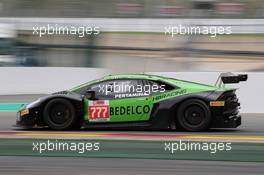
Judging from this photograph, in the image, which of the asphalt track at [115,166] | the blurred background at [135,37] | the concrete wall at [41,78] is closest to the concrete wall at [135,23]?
the blurred background at [135,37]

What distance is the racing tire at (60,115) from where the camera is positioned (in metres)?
10.7

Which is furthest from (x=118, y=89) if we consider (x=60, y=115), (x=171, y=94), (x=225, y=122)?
(x=225, y=122)

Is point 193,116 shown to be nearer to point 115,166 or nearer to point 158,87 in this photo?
point 158,87

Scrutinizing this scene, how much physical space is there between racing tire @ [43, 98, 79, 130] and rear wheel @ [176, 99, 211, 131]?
181 centimetres

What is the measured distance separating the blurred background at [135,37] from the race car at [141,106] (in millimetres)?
4855

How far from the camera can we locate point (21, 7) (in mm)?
20844

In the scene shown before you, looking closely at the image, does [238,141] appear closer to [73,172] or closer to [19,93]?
[73,172]

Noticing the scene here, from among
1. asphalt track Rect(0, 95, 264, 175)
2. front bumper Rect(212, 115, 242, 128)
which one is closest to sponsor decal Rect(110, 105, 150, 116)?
front bumper Rect(212, 115, 242, 128)

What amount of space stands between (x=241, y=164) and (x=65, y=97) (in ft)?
15.0

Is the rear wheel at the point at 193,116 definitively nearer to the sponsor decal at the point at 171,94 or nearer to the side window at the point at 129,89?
the sponsor decal at the point at 171,94

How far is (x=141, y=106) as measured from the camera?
34.8ft

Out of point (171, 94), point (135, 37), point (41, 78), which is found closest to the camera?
point (171, 94)

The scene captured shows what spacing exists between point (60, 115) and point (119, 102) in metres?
1.05

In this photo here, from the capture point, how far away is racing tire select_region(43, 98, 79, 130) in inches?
420
